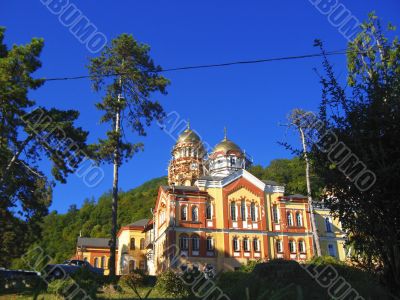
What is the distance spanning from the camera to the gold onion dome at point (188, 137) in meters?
54.4

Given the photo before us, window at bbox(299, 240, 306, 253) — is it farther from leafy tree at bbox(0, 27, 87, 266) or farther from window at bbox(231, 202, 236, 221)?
leafy tree at bbox(0, 27, 87, 266)

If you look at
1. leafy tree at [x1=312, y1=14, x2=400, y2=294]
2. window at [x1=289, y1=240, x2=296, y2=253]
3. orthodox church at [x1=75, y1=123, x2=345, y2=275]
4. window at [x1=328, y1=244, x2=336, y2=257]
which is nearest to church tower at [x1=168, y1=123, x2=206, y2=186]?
orthodox church at [x1=75, y1=123, x2=345, y2=275]

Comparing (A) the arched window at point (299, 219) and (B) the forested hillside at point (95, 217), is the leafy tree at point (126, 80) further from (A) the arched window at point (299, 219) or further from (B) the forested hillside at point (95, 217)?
(B) the forested hillside at point (95, 217)

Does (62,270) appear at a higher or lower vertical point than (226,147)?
lower

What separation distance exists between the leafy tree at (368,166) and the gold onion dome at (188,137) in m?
47.4

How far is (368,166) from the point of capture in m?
6.00

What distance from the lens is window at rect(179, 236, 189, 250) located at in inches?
1517

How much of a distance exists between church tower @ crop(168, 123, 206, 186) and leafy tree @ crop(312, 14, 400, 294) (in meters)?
44.5

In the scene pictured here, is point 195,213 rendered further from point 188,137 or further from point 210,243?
point 188,137

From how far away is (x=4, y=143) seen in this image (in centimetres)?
1931

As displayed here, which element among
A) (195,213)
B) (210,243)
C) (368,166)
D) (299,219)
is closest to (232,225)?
(210,243)

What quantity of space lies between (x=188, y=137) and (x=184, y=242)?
18.9m

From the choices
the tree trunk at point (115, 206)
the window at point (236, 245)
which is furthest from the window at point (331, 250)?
the tree trunk at point (115, 206)

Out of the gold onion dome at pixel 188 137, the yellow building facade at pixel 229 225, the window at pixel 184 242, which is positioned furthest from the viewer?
the gold onion dome at pixel 188 137
